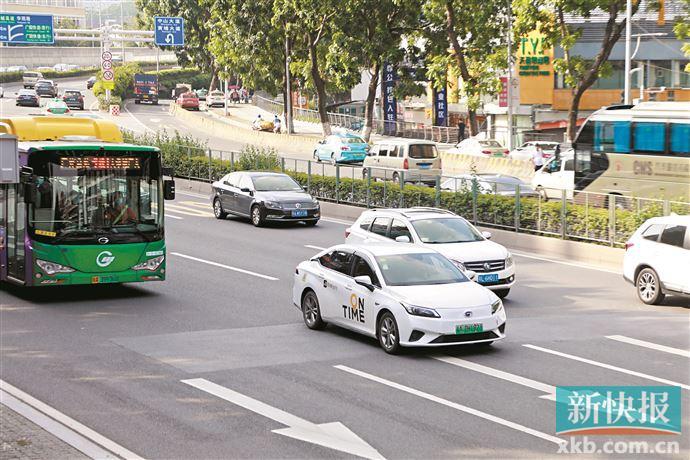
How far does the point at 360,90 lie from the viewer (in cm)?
12262

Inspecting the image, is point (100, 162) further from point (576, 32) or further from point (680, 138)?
point (576, 32)

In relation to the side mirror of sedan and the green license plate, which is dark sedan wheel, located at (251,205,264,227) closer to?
the side mirror of sedan

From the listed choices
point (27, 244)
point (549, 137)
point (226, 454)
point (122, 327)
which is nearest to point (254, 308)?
point (122, 327)

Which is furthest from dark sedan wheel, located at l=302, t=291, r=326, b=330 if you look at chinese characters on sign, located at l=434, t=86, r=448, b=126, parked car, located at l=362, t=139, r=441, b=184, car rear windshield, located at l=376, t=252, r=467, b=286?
chinese characters on sign, located at l=434, t=86, r=448, b=126

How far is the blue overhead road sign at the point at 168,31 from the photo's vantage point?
66.1 meters

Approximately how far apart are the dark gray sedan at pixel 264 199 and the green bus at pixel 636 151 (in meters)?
8.89

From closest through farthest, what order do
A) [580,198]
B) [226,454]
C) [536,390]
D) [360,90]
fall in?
[226,454] → [536,390] → [580,198] → [360,90]

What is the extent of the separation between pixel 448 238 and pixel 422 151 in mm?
23749

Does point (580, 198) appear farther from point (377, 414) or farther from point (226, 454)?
point (226, 454)

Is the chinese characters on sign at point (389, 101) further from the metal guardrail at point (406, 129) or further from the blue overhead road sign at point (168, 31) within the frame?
the blue overhead road sign at point (168, 31)

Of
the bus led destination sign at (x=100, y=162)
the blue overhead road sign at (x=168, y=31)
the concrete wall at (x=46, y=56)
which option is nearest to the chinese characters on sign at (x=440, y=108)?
the blue overhead road sign at (x=168, y=31)

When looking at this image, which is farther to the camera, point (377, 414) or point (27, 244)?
point (27, 244)

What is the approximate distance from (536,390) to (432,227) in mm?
7767

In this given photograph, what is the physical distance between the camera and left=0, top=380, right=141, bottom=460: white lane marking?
1085 cm
